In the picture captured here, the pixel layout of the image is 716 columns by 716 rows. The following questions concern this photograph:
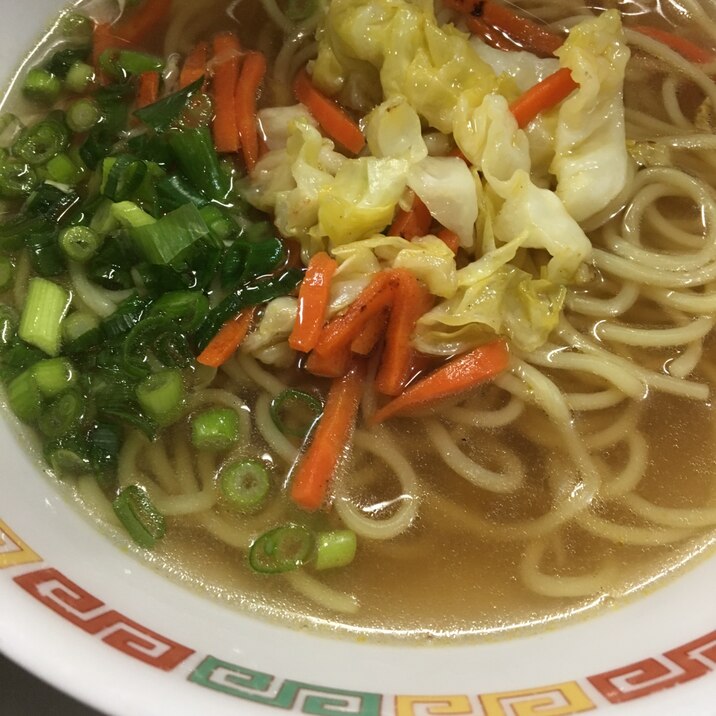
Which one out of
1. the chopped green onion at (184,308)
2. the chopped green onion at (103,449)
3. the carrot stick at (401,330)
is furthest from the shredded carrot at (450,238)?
the chopped green onion at (103,449)

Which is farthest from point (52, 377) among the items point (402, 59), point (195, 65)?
point (402, 59)

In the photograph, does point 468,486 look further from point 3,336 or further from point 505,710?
point 3,336

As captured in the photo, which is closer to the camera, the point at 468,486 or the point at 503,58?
the point at 468,486

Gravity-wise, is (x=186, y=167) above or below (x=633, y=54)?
above

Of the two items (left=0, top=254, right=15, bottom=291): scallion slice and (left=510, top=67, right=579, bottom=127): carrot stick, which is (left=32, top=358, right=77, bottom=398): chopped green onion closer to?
(left=0, top=254, right=15, bottom=291): scallion slice

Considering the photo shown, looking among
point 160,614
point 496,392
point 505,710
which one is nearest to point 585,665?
point 505,710

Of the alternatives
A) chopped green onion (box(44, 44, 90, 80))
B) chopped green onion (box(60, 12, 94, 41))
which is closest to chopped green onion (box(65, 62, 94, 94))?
chopped green onion (box(44, 44, 90, 80))

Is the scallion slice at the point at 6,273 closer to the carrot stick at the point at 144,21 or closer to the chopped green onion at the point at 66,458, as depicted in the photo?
the chopped green onion at the point at 66,458
